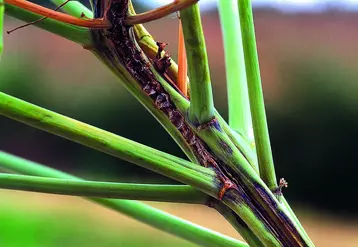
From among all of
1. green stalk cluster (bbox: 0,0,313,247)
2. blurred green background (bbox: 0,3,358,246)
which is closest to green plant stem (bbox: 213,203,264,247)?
green stalk cluster (bbox: 0,0,313,247)

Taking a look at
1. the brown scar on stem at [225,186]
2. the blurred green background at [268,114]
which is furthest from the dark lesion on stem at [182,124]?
the blurred green background at [268,114]

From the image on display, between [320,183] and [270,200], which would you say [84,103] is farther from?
[270,200]

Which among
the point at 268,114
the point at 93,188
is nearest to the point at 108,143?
the point at 93,188

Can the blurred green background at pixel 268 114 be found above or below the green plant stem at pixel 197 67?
above

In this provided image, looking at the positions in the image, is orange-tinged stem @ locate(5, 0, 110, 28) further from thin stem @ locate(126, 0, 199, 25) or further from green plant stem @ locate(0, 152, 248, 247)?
green plant stem @ locate(0, 152, 248, 247)

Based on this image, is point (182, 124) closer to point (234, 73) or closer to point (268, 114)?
point (234, 73)

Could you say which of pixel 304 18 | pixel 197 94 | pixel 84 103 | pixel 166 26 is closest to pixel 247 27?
pixel 197 94

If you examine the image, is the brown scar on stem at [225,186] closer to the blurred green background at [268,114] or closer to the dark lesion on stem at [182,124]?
the dark lesion on stem at [182,124]
